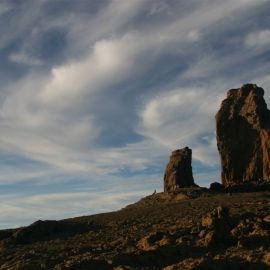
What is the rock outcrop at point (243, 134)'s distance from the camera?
55.1 metres

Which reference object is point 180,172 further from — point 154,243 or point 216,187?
point 154,243

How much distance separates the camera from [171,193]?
5297cm

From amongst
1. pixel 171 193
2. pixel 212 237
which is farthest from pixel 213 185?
pixel 212 237

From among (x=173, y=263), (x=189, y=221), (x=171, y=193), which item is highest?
(x=171, y=193)

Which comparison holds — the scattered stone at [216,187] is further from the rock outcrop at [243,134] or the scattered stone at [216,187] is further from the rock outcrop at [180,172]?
the rock outcrop at [180,172]

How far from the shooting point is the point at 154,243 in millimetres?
25234

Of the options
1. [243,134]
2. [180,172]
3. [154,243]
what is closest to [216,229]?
[154,243]

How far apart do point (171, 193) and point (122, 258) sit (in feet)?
96.5

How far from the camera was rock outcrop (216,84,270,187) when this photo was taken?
5506 centimetres

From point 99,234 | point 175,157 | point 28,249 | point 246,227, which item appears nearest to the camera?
point 246,227

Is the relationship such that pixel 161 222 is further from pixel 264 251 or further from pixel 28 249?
pixel 264 251

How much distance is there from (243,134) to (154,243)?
110ft

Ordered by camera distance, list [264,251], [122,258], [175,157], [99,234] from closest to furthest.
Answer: [264,251], [122,258], [99,234], [175,157]

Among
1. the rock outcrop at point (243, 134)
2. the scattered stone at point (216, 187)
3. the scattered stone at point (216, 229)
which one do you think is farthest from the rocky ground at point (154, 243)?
the rock outcrop at point (243, 134)
